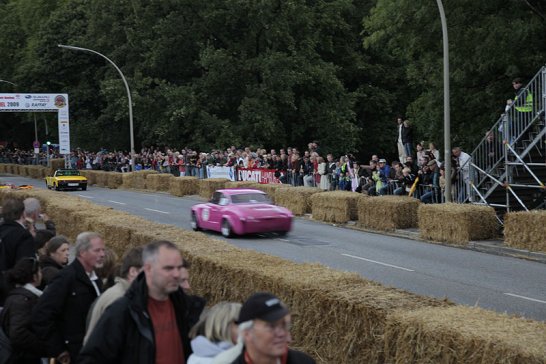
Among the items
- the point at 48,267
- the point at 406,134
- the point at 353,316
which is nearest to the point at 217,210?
the point at 406,134

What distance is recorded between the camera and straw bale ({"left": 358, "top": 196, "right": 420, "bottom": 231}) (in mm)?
24391

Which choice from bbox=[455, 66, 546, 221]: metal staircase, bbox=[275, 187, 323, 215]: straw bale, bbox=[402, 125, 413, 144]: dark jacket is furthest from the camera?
bbox=[275, 187, 323, 215]: straw bale

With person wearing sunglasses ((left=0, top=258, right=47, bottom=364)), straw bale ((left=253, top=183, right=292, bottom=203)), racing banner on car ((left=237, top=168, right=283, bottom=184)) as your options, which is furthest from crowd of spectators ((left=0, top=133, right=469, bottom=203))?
person wearing sunglasses ((left=0, top=258, right=47, bottom=364))

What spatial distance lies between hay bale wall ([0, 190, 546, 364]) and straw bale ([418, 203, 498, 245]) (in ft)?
31.1

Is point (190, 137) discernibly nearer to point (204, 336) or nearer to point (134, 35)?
point (134, 35)

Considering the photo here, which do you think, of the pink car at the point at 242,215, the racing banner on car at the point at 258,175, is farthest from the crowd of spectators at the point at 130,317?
the racing banner on car at the point at 258,175

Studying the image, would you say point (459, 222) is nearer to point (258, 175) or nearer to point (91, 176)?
point (258, 175)

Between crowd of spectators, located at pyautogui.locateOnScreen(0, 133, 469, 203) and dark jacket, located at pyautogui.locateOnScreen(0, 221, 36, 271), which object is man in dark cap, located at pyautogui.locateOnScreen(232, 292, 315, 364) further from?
crowd of spectators, located at pyautogui.locateOnScreen(0, 133, 469, 203)

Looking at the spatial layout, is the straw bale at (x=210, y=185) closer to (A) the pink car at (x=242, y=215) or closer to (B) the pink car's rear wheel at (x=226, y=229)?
(A) the pink car at (x=242, y=215)

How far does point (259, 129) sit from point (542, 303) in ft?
128

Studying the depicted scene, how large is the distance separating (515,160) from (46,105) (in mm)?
47943

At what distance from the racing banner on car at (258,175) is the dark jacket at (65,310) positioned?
97.1ft

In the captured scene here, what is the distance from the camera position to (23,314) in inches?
257

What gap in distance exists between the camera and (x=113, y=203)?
119ft
